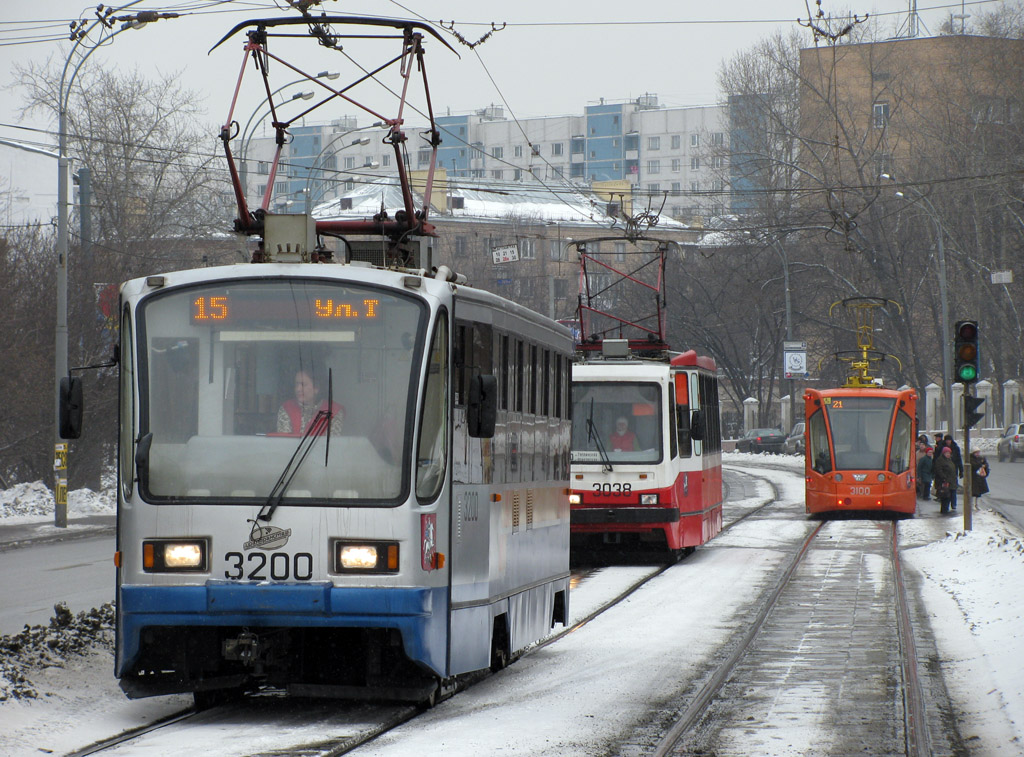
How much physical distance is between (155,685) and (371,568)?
1.31m

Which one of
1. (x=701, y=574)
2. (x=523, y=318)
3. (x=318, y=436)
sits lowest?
(x=701, y=574)

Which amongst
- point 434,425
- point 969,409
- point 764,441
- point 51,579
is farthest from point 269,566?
point 764,441

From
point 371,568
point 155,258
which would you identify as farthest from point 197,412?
point 155,258

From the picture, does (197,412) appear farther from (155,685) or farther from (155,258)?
(155,258)

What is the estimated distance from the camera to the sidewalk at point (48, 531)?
2528 centimetres

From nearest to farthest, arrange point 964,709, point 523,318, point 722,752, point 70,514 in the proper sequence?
point 722,752 < point 964,709 < point 523,318 < point 70,514

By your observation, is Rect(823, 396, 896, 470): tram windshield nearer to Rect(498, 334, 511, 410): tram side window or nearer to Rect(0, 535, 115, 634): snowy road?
Rect(0, 535, 115, 634): snowy road

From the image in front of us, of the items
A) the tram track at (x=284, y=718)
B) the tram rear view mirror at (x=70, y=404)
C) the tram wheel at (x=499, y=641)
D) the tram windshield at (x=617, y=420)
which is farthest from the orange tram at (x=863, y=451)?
the tram rear view mirror at (x=70, y=404)

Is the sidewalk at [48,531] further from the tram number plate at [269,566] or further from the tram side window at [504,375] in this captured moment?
the tram number plate at [269,566]

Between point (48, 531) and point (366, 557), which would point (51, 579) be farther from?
point (366, 557)

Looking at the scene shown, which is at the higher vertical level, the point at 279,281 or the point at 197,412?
the point at 279,281

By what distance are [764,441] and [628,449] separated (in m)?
53.7

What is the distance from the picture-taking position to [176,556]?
8.14 m

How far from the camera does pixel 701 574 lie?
61.2ft
